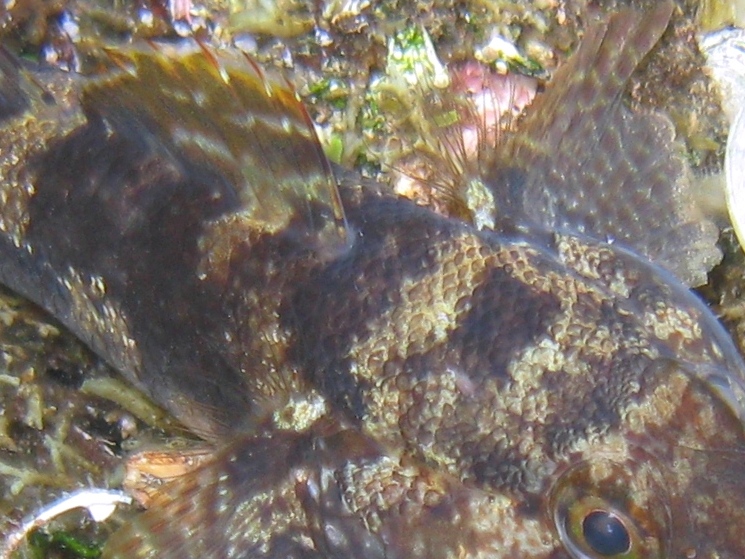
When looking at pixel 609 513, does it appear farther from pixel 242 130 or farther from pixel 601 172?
pixel 601 172

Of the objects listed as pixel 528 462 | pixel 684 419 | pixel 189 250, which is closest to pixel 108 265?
pixel 189 250

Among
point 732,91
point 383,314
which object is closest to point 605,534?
point 383,314

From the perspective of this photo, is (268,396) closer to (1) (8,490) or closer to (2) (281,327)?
(2) (281,327)

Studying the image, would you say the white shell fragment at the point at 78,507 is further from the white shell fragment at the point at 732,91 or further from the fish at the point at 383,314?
the white shell fragment at the point at 732,91

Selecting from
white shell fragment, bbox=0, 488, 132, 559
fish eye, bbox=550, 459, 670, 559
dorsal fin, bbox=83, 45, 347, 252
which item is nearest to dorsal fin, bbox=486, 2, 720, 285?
dorsal fin, bbox=83, 45, 347, 252

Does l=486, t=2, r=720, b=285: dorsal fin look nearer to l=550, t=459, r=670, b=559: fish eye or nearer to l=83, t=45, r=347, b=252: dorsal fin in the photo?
l=83, t=45, r=347, b=252: dorsal fin

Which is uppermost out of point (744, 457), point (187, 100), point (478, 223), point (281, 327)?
point (187, 100)

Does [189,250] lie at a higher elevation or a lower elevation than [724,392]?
higher

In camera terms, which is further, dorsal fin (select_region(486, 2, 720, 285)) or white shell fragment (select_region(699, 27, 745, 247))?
white shell fragment (select_region(699, 27, 745, 247))
